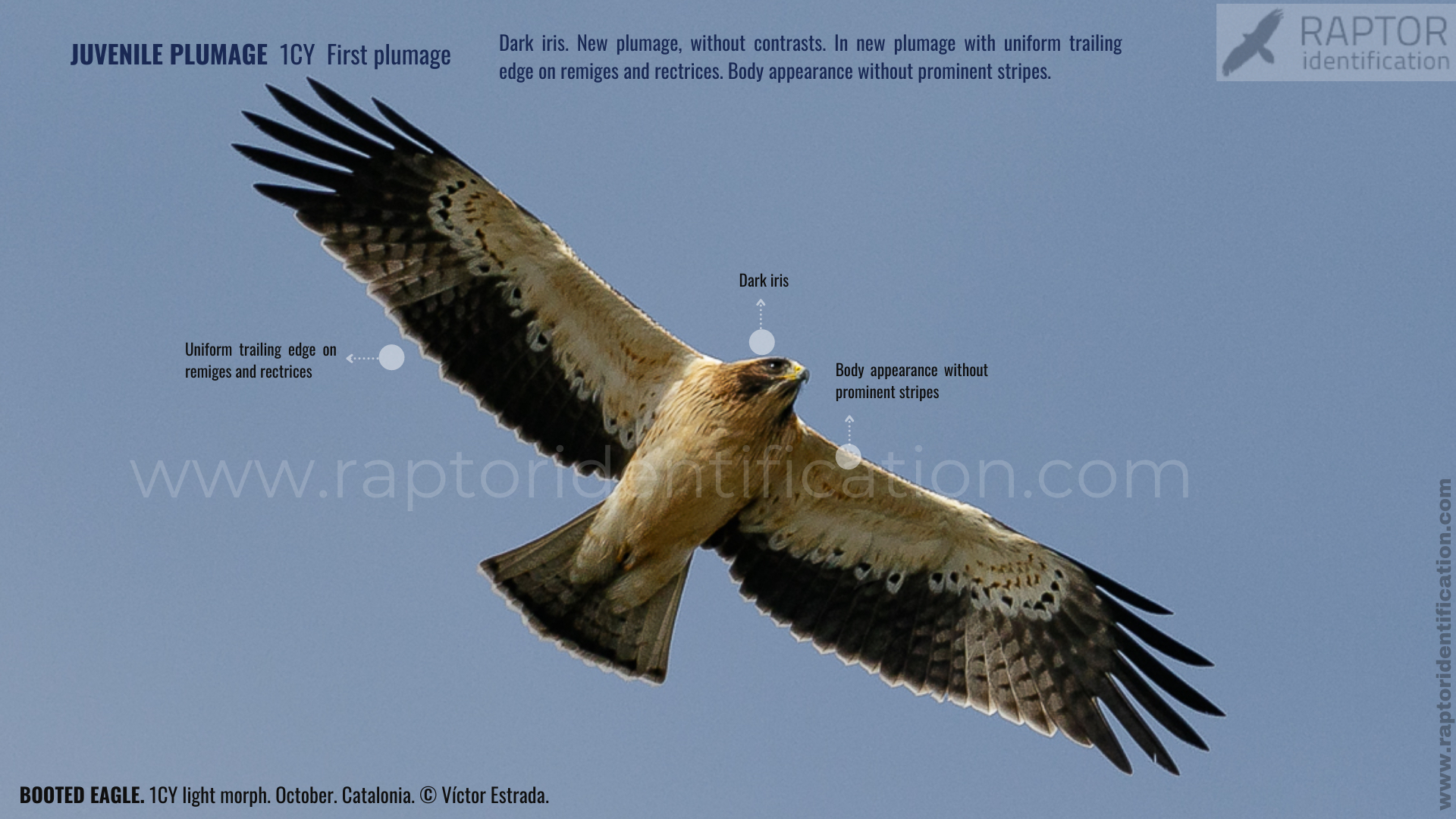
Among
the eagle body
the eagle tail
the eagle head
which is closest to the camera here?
the eagle head

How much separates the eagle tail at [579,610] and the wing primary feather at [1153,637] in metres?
2.59

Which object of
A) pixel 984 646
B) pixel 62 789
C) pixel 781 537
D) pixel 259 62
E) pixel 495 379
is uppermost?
pixel 259 62

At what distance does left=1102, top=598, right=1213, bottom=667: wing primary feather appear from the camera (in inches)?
372

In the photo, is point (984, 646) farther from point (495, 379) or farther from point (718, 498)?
point (495, 379)

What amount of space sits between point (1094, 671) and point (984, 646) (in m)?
0.66

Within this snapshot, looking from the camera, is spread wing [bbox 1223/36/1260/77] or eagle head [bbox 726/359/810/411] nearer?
eagle head [bbox 726/359/810/411]

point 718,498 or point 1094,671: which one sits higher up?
point 718,498

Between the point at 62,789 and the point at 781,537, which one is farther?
the point at 781,537

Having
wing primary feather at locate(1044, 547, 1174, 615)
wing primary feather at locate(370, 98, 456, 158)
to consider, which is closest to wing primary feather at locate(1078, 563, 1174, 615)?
wing primary feather at locate(1044, 547, 1174, 615)

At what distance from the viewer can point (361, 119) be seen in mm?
9289

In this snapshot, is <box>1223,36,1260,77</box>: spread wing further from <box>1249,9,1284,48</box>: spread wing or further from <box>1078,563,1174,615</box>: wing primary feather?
<box>1078,563,1174,615</box>: wing primary feather

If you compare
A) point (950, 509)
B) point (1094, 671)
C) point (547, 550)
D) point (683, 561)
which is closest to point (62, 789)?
point (547, 550)

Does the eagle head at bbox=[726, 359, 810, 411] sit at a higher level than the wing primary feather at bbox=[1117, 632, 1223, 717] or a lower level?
higher

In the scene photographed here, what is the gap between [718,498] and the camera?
31.1 feet
